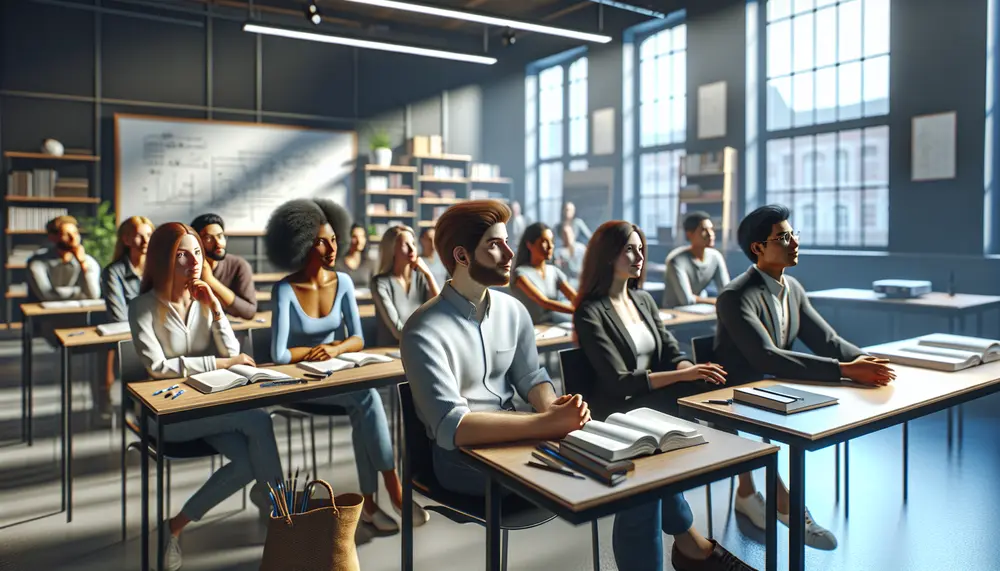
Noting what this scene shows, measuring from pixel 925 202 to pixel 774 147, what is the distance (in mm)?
1789

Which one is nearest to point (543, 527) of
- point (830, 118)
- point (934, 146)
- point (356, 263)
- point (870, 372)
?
point (870, 372)

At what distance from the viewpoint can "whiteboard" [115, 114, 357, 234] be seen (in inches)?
357

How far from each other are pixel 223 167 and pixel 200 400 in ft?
25.8

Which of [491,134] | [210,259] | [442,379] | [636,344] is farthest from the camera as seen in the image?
[491,134]

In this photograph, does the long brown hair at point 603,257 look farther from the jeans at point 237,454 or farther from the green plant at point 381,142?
the green plant at point 381,142

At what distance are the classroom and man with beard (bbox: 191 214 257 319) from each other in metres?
0.02

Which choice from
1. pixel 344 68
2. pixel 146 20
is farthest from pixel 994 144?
pixel 146 20

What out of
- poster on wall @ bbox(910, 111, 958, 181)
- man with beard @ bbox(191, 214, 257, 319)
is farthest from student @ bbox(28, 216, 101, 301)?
poster on wall @ bbox(910, 111, 958, 181)

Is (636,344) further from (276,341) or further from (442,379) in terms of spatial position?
(276,341)

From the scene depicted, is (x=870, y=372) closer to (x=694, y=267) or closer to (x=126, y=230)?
(x=694, y=267)

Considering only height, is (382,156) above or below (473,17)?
below

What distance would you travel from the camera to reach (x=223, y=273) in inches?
183

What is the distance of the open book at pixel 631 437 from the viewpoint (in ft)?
5.61

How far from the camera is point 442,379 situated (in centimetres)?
196
